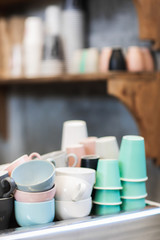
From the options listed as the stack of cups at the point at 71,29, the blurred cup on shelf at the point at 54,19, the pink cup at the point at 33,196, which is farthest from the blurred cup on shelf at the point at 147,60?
the pink cup at the point at 33,196

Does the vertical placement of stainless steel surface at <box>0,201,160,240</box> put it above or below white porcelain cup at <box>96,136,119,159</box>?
below

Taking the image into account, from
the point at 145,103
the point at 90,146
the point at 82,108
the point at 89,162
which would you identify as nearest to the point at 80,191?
the point at 89,162

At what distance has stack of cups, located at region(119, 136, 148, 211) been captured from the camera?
1066 millimetres

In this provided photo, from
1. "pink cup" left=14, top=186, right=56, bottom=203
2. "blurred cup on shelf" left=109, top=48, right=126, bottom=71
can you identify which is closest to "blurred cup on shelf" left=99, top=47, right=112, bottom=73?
"blurred cup on shelf" left=109, top=48, right=126, bottom=71

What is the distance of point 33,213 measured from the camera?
3.13 ft

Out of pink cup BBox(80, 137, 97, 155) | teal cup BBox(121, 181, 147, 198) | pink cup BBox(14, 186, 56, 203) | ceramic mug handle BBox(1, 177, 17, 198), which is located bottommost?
teal cup BBox(121, 181, 147, 198)

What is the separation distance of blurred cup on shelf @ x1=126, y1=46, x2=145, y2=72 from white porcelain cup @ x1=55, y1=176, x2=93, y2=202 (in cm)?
95

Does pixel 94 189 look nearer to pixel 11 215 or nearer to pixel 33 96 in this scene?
pixel 11 215

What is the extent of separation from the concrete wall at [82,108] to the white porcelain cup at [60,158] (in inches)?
35.5

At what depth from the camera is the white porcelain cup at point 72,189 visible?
0.98 metres

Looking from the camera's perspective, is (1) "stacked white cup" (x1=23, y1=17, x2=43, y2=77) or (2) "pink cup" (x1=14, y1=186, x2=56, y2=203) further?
(1) "stacked white cup" (x1=23, y1=17, x2=43, y2=77)

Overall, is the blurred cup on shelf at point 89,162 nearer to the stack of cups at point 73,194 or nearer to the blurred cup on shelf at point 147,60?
the stack of cups at point 73,194

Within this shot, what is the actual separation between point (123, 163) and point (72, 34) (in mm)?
1268

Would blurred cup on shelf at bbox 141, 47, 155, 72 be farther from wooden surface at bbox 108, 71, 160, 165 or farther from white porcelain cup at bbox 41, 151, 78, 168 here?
white porcelain cup at bbox 41, 151, 78, 168
